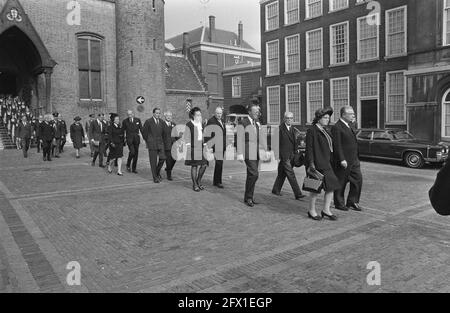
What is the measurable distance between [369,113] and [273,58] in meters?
9.95

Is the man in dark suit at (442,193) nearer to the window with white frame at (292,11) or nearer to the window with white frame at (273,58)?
the window with white frame at (292,11)

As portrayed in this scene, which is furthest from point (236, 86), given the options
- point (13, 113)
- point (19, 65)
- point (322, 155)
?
point (322, 155)

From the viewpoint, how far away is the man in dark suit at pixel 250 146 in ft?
26.8

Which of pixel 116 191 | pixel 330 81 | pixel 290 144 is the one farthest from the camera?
pixel 330 81

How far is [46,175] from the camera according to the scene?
40.5 feet

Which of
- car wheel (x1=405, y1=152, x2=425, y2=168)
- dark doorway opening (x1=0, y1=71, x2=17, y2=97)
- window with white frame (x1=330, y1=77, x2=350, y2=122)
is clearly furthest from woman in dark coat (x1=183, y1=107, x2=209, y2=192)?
dark doorway opening (x1=0, y1=71, x2=17, y2=97)

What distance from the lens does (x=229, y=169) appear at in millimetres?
14008

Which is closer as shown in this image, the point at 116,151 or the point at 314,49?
the point at 116,151

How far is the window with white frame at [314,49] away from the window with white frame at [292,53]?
1.03 metres

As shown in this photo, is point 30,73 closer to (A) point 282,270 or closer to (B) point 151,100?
(B) point 151,100

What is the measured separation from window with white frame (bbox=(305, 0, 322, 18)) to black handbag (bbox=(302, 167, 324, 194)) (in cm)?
2395

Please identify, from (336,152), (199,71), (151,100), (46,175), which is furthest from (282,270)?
(199,71)

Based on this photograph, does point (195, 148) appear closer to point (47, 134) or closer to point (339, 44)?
point (47, 134)

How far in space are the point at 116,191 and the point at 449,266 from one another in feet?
23.4
